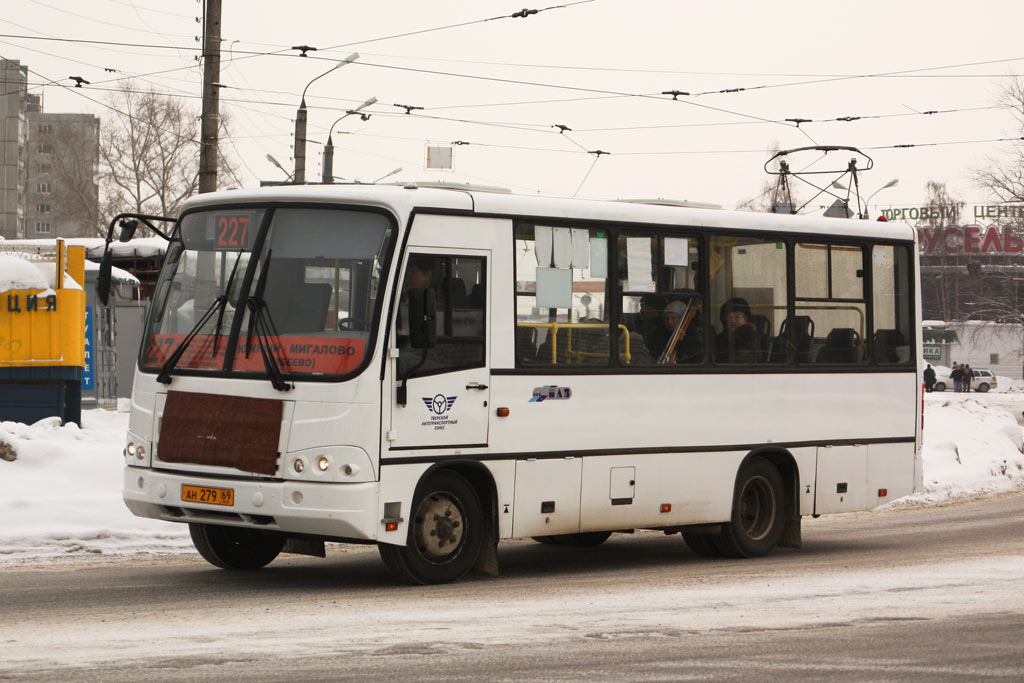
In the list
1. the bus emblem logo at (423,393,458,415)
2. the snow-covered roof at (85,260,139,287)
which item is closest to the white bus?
the bus emblem logo at (423,393,458,415)

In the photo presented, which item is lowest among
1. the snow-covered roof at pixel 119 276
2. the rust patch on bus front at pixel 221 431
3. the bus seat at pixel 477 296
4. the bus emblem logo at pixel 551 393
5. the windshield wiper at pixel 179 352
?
the rust patch on bus front at pixel 221 431

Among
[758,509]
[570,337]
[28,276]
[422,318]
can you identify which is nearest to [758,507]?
[758,509]

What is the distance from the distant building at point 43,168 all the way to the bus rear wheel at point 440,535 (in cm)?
7633

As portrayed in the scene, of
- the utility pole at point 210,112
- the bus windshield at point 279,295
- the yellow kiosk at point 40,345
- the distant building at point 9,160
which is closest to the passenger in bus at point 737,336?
the bus windshield at point 279,295

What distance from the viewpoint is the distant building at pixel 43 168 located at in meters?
93.8

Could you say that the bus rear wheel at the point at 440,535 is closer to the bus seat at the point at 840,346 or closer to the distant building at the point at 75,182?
the bus seat at the point at 840,346

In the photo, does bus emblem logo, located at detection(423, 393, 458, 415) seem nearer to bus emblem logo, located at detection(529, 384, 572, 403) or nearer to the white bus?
the white bus

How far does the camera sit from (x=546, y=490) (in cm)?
1173

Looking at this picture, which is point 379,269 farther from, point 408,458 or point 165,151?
point 165,151

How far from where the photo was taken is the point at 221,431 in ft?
35.2

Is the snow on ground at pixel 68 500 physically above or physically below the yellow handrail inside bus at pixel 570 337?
below

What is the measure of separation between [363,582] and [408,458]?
46.9 inches

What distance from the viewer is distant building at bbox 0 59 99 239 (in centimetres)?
9381

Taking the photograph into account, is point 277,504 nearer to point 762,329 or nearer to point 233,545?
point 233,545
